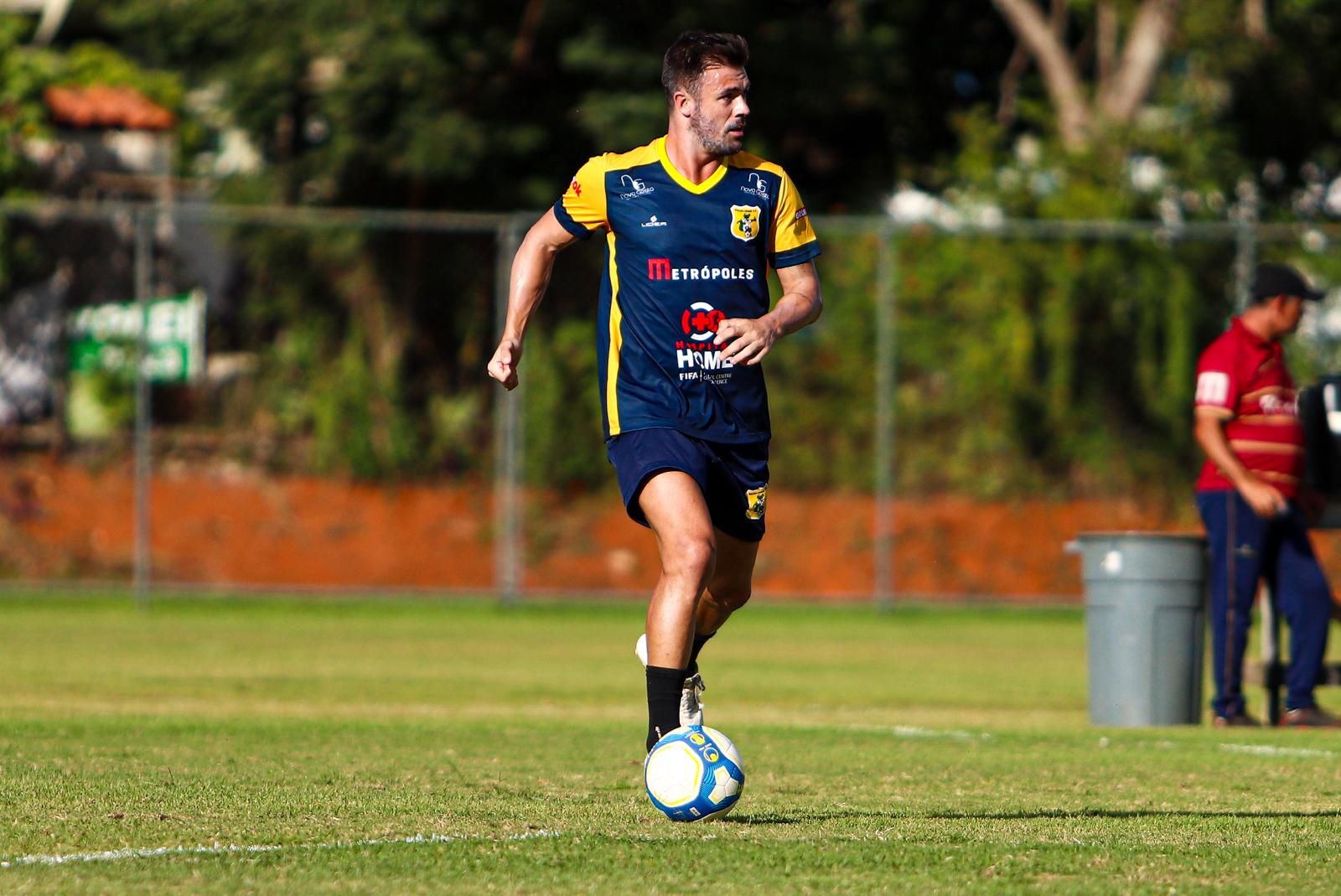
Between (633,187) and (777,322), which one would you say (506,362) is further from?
(777,322)

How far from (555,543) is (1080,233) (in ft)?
17.7

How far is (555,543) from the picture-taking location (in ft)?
60.3

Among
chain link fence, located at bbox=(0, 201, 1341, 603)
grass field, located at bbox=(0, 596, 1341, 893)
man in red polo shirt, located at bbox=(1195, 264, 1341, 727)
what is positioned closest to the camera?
grass field, located at bbox=(0, 596, 1341, 893)

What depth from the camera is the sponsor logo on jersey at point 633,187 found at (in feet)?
21.0

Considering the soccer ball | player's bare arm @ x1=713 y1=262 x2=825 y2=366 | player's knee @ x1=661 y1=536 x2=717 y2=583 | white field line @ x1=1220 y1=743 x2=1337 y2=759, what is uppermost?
player's bare arm @ x1=713 y1=262 x2=825 y2=366

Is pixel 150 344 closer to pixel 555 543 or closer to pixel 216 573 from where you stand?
pixel 216 573

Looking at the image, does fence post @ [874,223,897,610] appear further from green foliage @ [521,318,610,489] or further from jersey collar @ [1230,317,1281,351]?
jersey collar @ [1230,317,1281,351]

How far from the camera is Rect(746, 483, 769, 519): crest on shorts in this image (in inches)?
253

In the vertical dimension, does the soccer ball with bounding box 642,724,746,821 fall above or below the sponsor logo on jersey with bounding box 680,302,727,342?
below

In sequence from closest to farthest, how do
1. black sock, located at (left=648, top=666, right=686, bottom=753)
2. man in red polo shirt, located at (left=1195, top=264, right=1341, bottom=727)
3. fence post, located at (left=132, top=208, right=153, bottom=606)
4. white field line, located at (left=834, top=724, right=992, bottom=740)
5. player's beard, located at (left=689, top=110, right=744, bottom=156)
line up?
black sock, located at (left=648, top=666, right=686, bottom=753)
player's beard, located at (left=689, top=110, right=744, bottom=156)
white field line, located at (left=834, top=724, right=992, bottom=740)
man in red polo shirt, located at (left=1195, top=264, right=1341, bottom=727)
fence post, located at (left=132, top=208, right=153, bottom=606)

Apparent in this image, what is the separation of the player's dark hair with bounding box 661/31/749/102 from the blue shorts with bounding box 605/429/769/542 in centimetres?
106

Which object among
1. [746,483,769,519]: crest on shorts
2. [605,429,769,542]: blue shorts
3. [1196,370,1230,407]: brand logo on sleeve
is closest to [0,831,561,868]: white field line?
[605,429,769,542]: blue shorts

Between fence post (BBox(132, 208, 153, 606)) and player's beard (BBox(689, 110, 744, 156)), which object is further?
fence post (BBox(132, 208, 153, 606))

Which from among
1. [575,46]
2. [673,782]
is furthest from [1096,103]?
[673,782]
